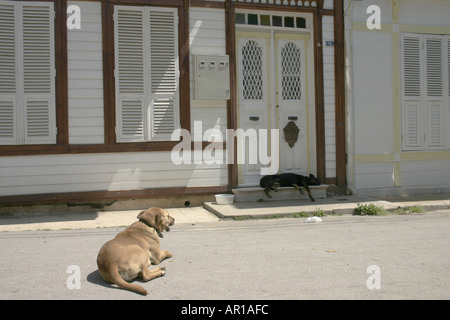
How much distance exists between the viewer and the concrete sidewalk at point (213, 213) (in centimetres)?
767

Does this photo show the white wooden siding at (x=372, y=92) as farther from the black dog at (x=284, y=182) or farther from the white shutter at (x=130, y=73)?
the white shutter at (x=130, y=73)

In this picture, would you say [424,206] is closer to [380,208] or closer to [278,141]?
[380,208]

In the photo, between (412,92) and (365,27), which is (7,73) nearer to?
(365,27)

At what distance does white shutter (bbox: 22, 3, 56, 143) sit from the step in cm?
366

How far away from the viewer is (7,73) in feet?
27.4

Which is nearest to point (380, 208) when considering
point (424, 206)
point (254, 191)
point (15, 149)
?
point (424, 206)

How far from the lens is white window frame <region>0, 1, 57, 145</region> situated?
834 centimetres

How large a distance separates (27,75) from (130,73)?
5.98ft

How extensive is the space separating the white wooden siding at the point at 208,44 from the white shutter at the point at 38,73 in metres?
2.60

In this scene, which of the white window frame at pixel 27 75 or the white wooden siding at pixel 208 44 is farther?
the white wooden siding at pixel 208 44

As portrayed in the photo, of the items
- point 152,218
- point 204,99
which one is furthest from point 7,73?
point 152,218

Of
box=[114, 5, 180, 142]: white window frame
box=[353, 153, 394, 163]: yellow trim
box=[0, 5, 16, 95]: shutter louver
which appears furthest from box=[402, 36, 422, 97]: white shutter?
box=[0, 5, 16, 95]: shutter louver

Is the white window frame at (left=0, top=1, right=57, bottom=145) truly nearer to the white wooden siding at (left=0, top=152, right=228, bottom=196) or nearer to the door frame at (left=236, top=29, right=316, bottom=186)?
the white wooden siding at (left=0, top=152, right=228, bottom=196)

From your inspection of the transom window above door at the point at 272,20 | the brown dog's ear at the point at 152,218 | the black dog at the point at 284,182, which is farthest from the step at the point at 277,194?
the brown dog's ear at the point at 152,218
